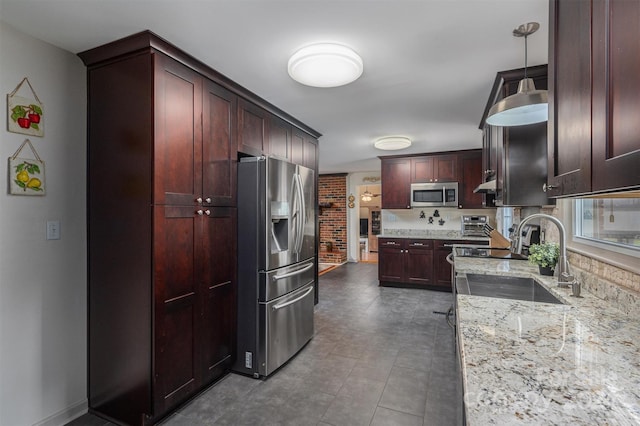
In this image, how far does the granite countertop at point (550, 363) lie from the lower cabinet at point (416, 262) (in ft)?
12.5

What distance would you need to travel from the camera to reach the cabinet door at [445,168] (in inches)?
210

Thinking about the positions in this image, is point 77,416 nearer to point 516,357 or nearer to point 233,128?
point 233,128

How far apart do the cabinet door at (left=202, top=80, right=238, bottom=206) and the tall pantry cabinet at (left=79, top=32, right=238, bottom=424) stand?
20 millimetres

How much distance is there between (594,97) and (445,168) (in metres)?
4.88

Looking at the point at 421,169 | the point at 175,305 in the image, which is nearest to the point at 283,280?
the point at 175,305

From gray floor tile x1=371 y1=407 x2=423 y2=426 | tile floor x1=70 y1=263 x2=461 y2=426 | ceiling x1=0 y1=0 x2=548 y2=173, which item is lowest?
gray floor tile x1=371 y1=407 x2=423 y2=426

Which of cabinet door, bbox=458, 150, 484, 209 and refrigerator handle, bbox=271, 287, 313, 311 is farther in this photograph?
cabinet door, bbox=458, 150, 484, 209

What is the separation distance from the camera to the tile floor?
1986mm

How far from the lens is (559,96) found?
1.04 metres

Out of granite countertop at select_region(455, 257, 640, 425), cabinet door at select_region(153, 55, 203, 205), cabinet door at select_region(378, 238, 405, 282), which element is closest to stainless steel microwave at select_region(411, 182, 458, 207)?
cabinet door at select_region(378, 238, 405, 282)

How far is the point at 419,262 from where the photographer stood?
5293 millimetres

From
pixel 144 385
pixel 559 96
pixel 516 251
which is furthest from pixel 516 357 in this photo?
pixel 144 385

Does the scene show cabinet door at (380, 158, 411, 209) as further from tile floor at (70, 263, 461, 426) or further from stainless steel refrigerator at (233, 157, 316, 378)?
stainless steel refrigerator at (233, 157, 316, 378)

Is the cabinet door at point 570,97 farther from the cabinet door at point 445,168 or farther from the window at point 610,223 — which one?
the cabinet door at point 445,168
